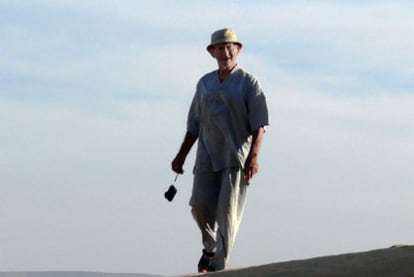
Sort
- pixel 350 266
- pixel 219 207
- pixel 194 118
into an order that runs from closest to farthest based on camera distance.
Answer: pixel 350 266, pixel 219 207, pixel 194 118

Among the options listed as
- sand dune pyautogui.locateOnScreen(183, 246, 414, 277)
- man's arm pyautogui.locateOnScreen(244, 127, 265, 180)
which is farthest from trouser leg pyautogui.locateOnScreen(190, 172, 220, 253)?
sand dune pyautogui.locateOnScreen(183, 246, 414, 277)

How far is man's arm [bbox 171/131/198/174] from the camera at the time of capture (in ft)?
35.6

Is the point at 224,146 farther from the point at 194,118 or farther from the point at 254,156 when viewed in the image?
the point at 194,118

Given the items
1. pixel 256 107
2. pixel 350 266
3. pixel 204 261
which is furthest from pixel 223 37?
pixel 350 266

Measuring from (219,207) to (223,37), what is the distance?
129 cm

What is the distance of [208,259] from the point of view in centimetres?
1045

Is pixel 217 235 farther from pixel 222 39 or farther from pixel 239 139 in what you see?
pixel 222 39

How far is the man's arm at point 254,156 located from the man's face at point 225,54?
1.85 ft

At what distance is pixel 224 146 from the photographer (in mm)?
10438

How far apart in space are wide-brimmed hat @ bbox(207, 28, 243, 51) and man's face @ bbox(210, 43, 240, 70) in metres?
0.04

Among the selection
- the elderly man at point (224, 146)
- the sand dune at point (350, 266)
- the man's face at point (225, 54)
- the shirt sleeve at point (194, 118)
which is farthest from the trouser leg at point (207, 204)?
the sand dune at point (350, 266)

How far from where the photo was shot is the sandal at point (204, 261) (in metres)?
10.4

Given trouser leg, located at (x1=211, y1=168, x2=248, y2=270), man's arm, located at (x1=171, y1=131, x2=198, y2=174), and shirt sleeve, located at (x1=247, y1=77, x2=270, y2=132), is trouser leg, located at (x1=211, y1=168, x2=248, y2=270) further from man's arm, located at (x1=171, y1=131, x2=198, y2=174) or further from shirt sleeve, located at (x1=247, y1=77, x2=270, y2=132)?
man's arm, located at (x1=171, y1=131, x2=198, y2=174)

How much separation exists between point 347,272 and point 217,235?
6.87 ft
